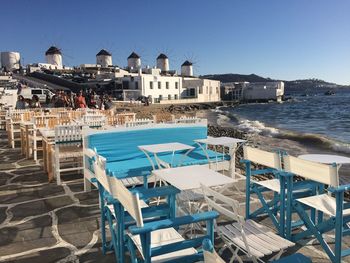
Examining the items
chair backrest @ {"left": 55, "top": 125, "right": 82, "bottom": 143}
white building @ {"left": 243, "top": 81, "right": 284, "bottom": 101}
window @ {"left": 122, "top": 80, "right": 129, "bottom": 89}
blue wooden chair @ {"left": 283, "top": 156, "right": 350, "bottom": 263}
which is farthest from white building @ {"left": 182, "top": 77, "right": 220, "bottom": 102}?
blue wooden chair @ {"left": 283, "top": 156, "right": 350, "bottom": 263}

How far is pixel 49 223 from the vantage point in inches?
199

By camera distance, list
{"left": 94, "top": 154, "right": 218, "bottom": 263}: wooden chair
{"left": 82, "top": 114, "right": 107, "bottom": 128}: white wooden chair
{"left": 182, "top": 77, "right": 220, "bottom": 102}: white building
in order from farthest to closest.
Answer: {"left": 182, "top": 77, "right": 220, "bottom": 102}: white building → {"left": 82, "top": 114, "right": 107, "bottom": 128}: white wooden chair → {"left": 94, "top": 154, "right": 218, "bottom": 263}: wooden chair

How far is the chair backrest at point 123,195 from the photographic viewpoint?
289cm

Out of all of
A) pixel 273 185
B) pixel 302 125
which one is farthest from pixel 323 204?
pixel 302 125

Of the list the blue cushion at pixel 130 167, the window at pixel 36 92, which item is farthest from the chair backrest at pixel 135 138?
the window at pixel 36 92

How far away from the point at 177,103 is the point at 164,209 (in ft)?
178

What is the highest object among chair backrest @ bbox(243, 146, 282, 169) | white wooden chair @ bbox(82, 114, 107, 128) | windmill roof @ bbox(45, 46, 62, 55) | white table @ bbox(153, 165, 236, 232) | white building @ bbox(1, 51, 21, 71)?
windmill roof @ bbox(45, 46, 62, 55)

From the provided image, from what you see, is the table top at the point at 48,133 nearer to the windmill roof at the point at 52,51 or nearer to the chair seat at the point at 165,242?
the chair seat at the point at 165,242

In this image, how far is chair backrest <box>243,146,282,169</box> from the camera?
4535 mm

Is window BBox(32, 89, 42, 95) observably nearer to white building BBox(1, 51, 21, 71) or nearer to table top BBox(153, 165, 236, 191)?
table top BBox(153, 165, 236, 191)

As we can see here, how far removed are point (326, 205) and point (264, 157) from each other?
1.09 meters

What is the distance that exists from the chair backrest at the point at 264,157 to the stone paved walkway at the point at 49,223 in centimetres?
94

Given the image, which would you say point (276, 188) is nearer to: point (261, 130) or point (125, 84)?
point (261, 130)

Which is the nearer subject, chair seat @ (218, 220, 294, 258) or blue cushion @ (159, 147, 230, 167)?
chair seat @ (218, 220, 294, 258)
